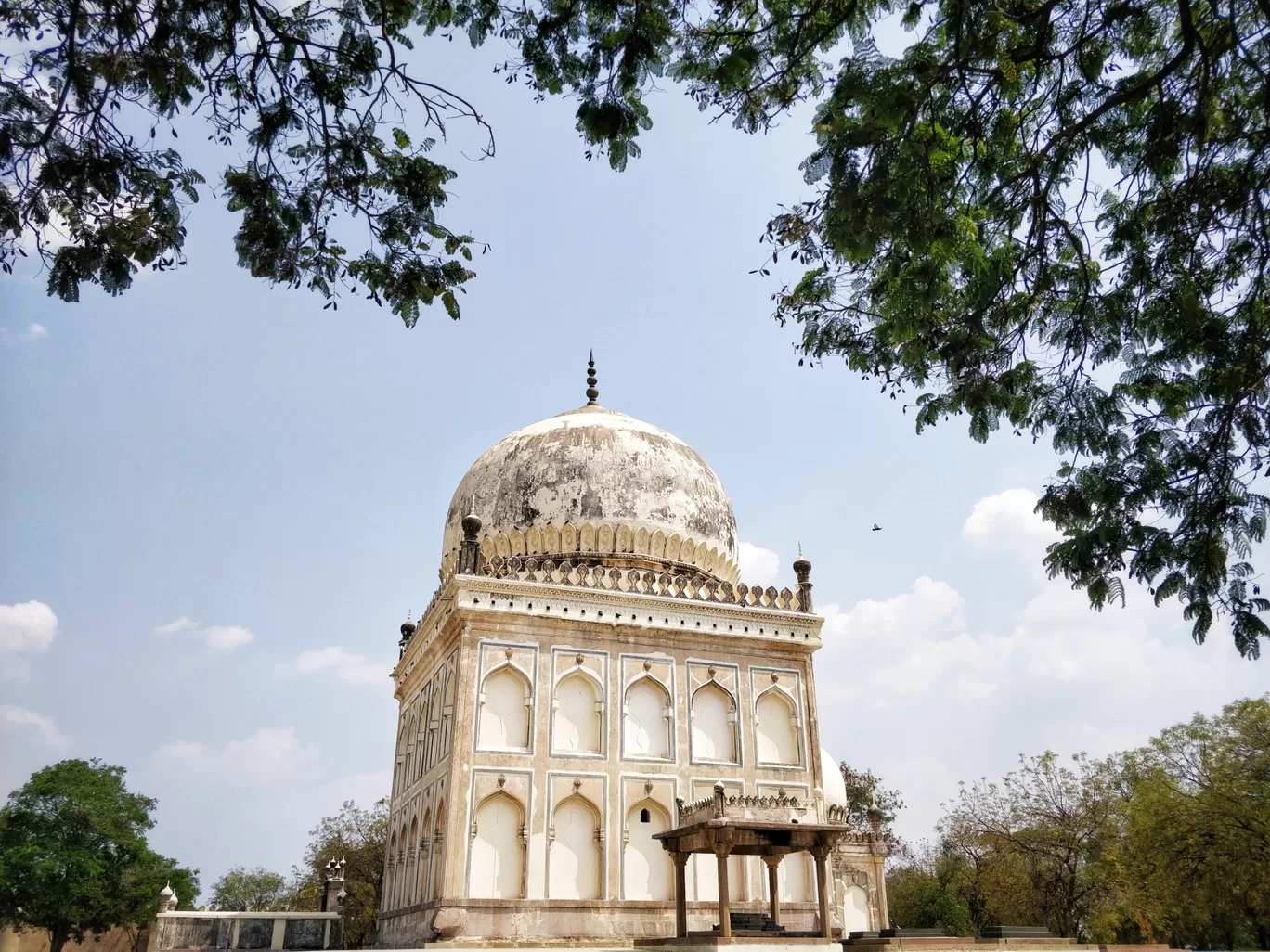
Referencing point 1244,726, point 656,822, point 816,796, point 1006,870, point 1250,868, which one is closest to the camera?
point 656,822

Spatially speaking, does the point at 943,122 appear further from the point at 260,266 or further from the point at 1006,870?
the point at 1006,870

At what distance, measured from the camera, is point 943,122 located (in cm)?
699

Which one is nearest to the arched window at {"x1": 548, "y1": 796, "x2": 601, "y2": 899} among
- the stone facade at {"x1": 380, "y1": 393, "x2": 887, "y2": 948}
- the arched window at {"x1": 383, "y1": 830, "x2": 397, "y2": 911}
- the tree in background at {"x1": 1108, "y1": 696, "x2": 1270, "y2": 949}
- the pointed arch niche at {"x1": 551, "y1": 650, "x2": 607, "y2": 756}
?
the stone facade at {"x1": 380, "y1": 393, "x2": 887, "y2": 948}

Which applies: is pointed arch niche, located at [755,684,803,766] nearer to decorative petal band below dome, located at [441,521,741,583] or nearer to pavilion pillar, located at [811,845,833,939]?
decorative petal band below dome, located at [441,521,741,583]

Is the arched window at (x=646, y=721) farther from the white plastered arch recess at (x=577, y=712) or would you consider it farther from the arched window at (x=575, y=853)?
the arched window at (x=575, y=853)

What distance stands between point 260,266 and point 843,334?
4.43 meters

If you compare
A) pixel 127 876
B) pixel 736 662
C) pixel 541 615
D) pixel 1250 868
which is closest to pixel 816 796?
pixel 736 662

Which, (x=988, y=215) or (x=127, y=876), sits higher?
(x=988, y=215)

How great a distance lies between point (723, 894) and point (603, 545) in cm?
731

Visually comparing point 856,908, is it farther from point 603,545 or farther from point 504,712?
point 504,712

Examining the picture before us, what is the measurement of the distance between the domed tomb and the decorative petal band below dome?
2cm

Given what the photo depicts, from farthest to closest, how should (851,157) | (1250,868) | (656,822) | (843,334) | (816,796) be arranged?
(1250,868), (816,796), (656,822), (843,334), (851,157)

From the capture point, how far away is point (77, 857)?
3025 centimetres

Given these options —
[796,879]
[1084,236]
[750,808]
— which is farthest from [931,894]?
[1084,236]
